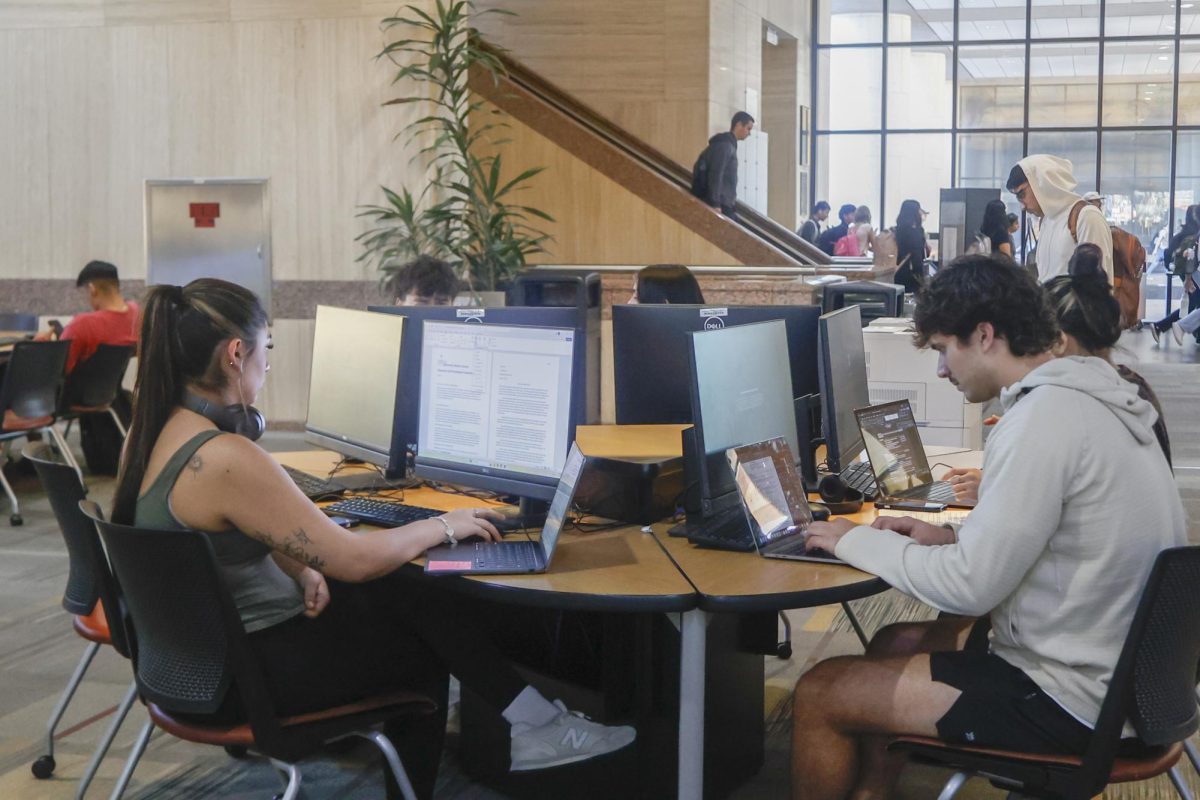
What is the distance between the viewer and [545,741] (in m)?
2.75

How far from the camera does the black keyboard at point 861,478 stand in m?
3.31

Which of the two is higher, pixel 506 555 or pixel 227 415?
pixel 227 415

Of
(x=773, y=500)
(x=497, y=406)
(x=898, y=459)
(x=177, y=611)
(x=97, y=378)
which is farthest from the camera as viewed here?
(x=97, y=378)

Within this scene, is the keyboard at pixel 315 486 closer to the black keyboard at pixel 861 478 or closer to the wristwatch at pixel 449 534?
the wristwatch at pixel 449 534

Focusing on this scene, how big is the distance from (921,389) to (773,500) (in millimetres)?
2386

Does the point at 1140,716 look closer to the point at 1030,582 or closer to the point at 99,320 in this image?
the point at 1030,582

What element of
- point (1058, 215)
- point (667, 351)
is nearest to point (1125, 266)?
point (1058, 215)

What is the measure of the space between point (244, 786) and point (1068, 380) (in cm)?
219

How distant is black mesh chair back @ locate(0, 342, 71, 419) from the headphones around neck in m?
4.10

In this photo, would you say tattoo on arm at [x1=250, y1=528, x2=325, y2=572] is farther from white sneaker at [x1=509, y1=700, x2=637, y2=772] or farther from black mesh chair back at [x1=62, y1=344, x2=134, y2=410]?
black mesh chair back at [x1=62, y1=344, x2=134, y2=410]

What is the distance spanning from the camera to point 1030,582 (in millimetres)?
2301

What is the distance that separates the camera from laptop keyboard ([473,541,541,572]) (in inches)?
101

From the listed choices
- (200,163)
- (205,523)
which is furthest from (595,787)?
(200,163)

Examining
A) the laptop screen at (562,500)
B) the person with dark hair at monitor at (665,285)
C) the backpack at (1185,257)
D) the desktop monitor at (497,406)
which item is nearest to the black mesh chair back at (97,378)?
the person with dark hair at monitor at (665,285)
